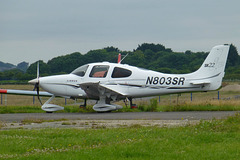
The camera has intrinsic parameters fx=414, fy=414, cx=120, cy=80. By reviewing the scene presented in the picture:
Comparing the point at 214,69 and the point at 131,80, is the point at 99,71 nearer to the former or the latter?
the point at 131,80

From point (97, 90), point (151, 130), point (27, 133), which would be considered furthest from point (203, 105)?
point (27, 133)

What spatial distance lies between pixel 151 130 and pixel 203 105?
1069 centimetres

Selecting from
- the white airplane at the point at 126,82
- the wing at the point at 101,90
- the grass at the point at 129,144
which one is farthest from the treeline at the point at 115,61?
the grass at the point at 129,144

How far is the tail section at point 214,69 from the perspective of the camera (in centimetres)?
1925

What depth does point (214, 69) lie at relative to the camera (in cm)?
1933

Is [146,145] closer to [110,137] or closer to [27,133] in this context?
[110,137]

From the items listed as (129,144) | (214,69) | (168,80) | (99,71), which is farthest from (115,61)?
(129,144)

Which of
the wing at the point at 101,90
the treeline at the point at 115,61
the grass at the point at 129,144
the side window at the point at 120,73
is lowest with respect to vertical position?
the grass at the point at 129,144

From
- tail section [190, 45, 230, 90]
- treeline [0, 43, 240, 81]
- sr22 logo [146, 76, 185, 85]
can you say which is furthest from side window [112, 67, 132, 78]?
treeline [0, 43, 240, 81]

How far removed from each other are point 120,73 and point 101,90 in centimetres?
126

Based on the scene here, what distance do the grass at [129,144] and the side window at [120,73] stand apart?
880cm

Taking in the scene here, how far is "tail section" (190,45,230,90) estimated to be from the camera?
63.2ft

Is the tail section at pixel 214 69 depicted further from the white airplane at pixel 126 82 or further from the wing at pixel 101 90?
→ the wing at pixel 101 90

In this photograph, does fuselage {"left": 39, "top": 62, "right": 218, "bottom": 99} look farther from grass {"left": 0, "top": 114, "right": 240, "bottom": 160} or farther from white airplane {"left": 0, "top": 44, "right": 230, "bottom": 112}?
grass {"left": 0, "top": 114, "right": 240, "bottom": 160}
